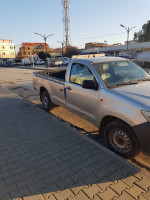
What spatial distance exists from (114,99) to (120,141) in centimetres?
86

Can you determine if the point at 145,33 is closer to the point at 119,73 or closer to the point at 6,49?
the point at 6,49

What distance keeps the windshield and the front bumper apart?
107 centimetres

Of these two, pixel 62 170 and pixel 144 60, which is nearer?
pixel 62 170

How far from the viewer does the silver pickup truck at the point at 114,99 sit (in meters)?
2.66

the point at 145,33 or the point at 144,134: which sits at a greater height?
the point at 145,33

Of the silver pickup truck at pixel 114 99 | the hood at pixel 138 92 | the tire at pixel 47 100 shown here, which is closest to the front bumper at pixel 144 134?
the silver pickup truck at pixel 114 99

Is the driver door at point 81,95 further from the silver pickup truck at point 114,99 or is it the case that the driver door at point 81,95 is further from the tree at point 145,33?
the tree at point 145,33

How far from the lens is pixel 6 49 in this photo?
85.1 meters

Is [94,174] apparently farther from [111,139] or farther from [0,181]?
[0,181]

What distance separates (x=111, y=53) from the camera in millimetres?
53906

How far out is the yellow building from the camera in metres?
83.8

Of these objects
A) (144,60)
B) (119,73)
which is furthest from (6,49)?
(119,73)

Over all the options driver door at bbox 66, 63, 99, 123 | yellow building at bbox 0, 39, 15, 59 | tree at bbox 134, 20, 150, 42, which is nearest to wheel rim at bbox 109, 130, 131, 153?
driver door at bbox 66, 63, 99, 123

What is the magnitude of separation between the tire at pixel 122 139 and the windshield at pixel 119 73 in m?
0.87
